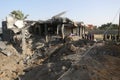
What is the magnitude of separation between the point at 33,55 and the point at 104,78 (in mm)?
13889

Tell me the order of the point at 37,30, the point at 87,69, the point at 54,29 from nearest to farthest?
the point at 87,69
the point at 54,29
the point at 37,30

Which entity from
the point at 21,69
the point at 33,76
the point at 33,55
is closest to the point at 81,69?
the point at 33,76

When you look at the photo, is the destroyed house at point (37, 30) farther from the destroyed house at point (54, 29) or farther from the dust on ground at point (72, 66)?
the dust on ground at point (72, 66)

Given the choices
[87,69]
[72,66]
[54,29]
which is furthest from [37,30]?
[87,69]

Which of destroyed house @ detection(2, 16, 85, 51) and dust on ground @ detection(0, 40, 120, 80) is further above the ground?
destroyed house @ detection(2, 16, 85, 51)

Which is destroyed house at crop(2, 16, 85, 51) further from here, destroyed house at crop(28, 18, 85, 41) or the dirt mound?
the dirt mound

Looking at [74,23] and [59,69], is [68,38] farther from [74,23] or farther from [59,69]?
[59,69]

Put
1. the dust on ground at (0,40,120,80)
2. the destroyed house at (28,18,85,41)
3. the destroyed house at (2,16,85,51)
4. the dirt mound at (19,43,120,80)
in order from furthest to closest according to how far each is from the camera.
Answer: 1. the destroyed house at (28,18,85,41)
2. the destroyed house at (2,16,85,51)
3. the dust on ground at (0,40,120,80)
4. the dirt mound at (19,43,120,80)

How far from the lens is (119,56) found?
19188mm

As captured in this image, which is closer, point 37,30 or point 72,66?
point 72,66

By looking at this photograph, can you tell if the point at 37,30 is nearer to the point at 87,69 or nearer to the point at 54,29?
the point at 54,29

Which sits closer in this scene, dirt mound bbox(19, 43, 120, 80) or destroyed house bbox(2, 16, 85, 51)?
dirt mound bbox(19, 43, 120, 80)

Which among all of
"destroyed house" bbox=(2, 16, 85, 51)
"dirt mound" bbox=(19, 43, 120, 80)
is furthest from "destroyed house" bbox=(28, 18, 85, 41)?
"dirt mound" bbox=(19, 43, 120, 80)

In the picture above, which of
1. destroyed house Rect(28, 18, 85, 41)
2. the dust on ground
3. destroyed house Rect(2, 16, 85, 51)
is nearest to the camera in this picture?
the dust on ground
